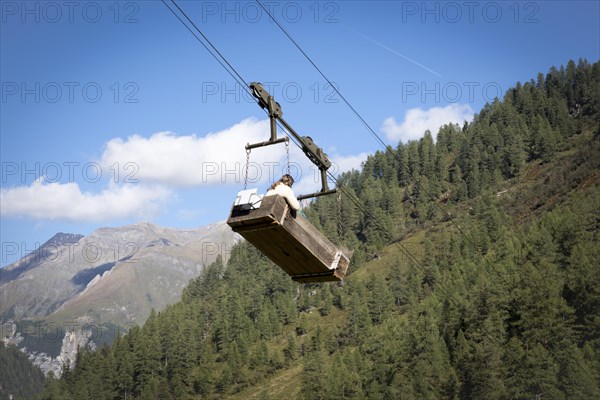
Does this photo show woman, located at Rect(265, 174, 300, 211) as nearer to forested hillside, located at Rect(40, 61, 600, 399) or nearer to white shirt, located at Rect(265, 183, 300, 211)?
white shirt, located at Rect(265, 183, 300, 211)

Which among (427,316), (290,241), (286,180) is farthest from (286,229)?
(427,316)

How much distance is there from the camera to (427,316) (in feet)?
311

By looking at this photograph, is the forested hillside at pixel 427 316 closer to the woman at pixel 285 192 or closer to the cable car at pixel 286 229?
the cable car at pixel 286 229

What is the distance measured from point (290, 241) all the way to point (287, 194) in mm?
1133

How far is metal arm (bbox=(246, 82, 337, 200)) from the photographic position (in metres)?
11.6

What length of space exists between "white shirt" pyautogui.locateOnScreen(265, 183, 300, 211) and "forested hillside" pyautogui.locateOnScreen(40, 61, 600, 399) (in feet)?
29.6

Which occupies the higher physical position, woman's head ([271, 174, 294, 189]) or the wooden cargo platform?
woman's head ([271, 174, 294, 189])

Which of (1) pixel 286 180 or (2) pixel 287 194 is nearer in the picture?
(2) pixel 287 194

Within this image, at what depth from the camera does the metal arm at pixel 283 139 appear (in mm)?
11602

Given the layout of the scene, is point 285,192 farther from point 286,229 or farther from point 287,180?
point 286,229

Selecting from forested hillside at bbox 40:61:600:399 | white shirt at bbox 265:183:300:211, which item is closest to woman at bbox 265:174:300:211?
white shirt at bbox 265:183:300:211

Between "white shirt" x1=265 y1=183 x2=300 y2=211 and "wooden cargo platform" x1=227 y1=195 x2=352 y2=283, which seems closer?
"wooden cargo platform" x1=227 y1=195 x2=352 y2=283

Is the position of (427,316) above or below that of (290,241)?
below

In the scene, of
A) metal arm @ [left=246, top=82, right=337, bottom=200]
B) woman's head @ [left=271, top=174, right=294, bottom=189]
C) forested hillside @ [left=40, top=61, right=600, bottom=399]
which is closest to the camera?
metal arm @ [left=246, top=82, right=337, bottom=200]
